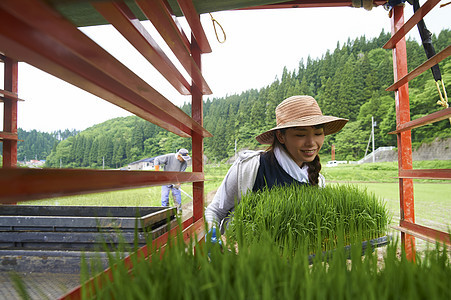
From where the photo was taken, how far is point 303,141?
68.6 inches

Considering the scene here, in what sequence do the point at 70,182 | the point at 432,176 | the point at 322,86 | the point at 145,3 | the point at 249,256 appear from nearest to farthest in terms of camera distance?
the point at 70,182 < the point at 249,256 < the point at 145,3 < the point at 432,176 < the point at 322,86

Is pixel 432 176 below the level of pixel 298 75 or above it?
below

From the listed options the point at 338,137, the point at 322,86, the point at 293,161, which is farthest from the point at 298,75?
the point at 293,161

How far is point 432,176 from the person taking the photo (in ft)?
→ 4.43

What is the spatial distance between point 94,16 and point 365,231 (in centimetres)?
169

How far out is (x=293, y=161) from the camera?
1.85 m

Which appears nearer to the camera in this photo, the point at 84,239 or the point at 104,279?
the point at 104,279

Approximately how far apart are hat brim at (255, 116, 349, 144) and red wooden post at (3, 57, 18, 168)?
7.69 ft

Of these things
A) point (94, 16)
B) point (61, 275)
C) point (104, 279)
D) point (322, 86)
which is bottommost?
point (61, 275)

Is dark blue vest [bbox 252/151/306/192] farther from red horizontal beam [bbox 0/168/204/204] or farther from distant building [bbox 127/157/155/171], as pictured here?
red horizontal beam [bbox 0/168/204/204]

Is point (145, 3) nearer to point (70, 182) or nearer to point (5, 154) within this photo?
point (70, 182)

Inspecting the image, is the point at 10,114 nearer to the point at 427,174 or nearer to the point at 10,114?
the point at 10,114

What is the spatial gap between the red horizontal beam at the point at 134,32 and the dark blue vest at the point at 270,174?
93 centimetres

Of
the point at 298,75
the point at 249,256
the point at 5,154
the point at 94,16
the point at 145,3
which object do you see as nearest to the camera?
the point at 249,256
